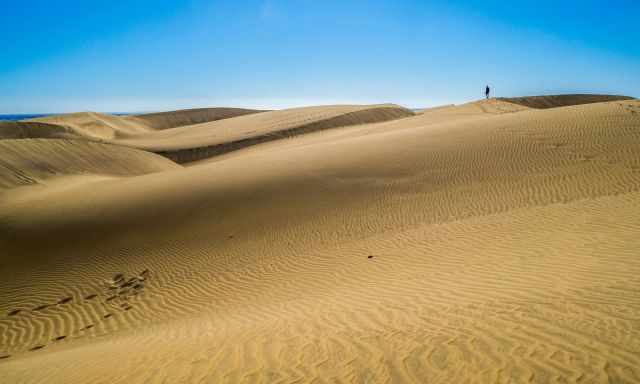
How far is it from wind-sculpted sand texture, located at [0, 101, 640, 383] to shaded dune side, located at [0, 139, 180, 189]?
3.44m

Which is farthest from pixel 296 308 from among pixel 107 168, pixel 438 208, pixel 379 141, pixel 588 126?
pixel 107 168

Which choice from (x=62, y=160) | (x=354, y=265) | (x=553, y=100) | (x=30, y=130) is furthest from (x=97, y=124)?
(x=553, y=100)

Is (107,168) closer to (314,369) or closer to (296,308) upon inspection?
(296,308)

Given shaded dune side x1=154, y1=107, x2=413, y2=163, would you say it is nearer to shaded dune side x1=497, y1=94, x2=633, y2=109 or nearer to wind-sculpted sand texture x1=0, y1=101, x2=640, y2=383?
shaded dune side x1=497, y1=94, x2=633, y2=109

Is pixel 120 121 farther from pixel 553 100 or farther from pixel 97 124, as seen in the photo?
pixel 553 100

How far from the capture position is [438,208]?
1053cm

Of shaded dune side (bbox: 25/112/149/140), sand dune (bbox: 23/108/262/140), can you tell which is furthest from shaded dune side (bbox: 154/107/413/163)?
shaded dune side (bbox: 25/112/149/140)

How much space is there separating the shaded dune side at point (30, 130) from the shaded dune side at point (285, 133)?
13.9 metres

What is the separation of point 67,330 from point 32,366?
251 centimetres

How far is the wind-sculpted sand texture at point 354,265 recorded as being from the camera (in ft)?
12.4

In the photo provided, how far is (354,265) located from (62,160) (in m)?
17.7

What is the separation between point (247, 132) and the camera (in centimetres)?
3888

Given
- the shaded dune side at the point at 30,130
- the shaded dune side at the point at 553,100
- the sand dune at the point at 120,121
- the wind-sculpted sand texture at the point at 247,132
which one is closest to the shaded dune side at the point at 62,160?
the wind-sculpted sand texture at the point at 247,132

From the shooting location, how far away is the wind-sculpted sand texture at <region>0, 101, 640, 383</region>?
12.4 ft
